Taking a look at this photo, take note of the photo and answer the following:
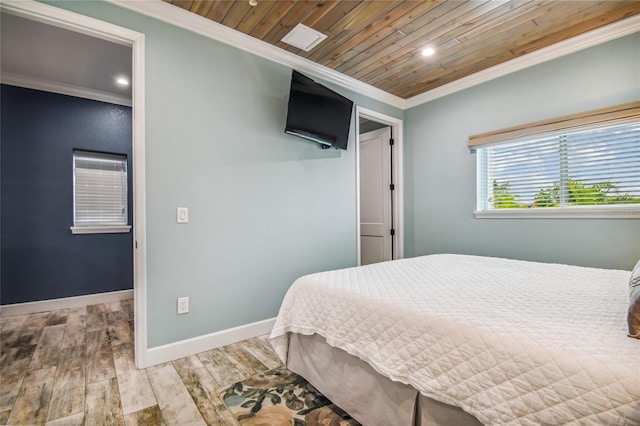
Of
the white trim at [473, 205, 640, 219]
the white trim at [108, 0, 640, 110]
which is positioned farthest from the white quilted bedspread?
the white trim at [108, 0, 640, 110]

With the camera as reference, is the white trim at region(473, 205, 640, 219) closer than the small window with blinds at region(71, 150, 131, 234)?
Yes

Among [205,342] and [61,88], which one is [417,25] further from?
[61,88]

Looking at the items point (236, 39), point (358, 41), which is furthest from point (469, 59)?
point (236, 39)

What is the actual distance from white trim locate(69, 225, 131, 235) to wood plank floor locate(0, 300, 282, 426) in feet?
3.59

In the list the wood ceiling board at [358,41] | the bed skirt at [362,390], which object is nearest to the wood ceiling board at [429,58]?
the wood ceiling board at [358,41]

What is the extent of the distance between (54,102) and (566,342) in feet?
15.6

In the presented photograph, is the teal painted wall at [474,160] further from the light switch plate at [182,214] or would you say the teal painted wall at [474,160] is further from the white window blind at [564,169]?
the light switch plate at [182,214]

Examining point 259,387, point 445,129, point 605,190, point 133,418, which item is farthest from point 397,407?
point 445,129

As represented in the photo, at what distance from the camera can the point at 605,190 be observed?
95.7 inches

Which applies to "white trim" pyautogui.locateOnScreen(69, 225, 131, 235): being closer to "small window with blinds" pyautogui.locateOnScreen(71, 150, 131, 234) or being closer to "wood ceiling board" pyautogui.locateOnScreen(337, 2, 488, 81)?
"small window with blinds" pyautogui.locateOnScreen(71, 150, 131, 234)

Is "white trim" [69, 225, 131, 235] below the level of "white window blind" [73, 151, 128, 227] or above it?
below

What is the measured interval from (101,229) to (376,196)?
11.4 ft

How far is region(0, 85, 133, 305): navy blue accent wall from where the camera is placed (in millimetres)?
3146

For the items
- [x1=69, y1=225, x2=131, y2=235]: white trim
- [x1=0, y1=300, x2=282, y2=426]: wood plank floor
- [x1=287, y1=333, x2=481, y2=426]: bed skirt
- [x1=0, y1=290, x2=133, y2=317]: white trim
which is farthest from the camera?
[x1=69, y1=225, x2=131, y2=235]: white trim
